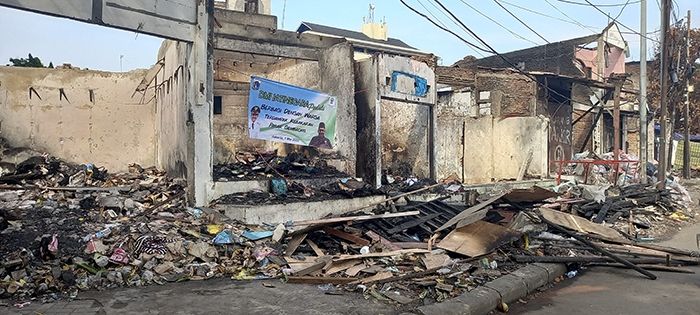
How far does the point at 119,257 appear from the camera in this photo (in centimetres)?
648

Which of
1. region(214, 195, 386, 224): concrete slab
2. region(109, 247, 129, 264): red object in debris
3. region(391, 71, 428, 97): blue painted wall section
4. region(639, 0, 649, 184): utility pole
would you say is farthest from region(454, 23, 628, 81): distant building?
region(109, 247, 129, 264): red object in debris

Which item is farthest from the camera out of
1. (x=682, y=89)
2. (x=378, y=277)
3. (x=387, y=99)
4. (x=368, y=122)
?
(x=682, y=89)

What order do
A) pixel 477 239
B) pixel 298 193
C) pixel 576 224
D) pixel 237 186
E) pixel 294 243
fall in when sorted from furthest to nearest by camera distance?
pixel 298 193 → pixel 237 186 → pixel 576 224 → pixel 294 243 → pixel 477 239

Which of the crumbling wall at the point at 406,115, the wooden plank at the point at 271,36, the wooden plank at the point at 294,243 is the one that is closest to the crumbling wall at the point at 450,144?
the crumbling wall at the point at 406,115

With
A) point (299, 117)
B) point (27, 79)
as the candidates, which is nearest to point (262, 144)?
point (299, 117)

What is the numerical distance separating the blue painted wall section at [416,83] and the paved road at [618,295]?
742cm

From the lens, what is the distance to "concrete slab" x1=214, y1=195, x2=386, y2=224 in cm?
870

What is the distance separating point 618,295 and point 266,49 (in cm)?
977

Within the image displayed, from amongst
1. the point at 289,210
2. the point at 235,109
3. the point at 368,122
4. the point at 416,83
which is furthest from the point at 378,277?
the point at 235,109

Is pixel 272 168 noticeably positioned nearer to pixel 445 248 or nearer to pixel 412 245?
pixel 412 245

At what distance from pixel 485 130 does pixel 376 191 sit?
394 inches

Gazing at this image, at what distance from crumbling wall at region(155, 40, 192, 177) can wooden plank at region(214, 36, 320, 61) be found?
1.31 metres

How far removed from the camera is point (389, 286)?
18.7ft

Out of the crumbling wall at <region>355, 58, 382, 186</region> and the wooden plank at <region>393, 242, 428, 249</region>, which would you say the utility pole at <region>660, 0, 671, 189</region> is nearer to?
the crumbling wall at <region>355, 58, 382, 186</region>
